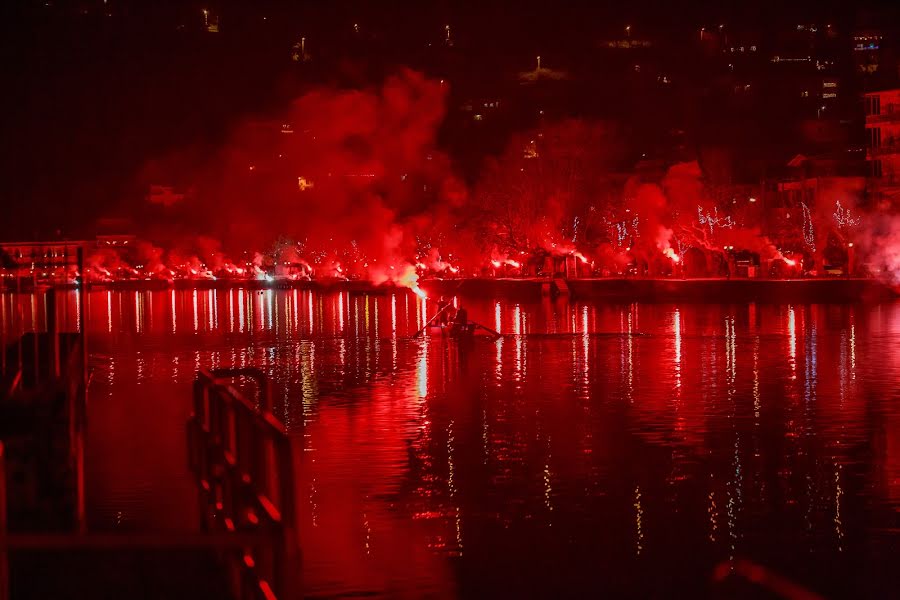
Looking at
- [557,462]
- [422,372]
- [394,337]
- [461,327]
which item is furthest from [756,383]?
[394,337]

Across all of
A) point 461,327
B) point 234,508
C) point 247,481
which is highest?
point 247,481

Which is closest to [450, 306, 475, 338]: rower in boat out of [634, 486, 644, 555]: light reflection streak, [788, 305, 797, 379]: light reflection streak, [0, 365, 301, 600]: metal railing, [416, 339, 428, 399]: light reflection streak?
[416, 339, 428, 399]: light reflection streak

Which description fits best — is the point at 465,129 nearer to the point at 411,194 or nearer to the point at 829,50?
the point at 411,194

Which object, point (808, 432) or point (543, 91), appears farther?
point (543, 91)

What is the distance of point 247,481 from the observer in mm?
6691

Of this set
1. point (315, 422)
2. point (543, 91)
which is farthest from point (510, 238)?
point (543, 91)

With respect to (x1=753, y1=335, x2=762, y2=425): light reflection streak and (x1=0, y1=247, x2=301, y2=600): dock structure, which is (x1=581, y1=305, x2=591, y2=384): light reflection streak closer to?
(x1=753, y1=335, x2=762, y2=425): light reflection streak

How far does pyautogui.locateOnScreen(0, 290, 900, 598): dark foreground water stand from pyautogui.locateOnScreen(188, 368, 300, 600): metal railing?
89 centimetres

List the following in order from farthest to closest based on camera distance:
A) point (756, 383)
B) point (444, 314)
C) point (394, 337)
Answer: point (394, 337)
point (444, 314)
point (756, 383)

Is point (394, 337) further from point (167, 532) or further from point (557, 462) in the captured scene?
point (167, 532)

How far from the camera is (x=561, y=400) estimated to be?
18.3 metres

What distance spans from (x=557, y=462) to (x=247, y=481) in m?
6.57

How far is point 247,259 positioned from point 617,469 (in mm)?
112965

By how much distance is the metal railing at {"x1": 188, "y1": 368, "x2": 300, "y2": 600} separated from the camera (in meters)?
5.44
